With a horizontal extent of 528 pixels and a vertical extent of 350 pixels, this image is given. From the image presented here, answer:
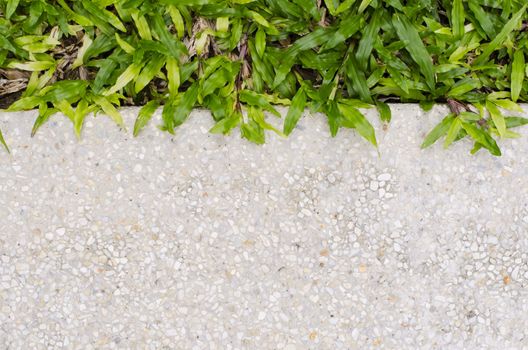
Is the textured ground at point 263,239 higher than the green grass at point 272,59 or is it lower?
lower

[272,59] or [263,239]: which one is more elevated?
[272,59]

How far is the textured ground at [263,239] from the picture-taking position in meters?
2.51

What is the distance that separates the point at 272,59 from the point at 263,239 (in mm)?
723

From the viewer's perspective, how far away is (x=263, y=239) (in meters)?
2.54

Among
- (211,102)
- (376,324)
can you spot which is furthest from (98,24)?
(376,324)

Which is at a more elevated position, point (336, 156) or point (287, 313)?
point (336, 156)

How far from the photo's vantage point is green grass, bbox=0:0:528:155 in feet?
8.25

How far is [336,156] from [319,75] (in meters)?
0.36

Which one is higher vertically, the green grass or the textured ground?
the green grass

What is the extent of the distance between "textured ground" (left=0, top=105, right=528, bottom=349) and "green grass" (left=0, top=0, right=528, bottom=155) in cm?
8

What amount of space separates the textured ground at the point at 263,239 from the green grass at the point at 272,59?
0.08 metres

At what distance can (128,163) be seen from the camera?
2.55 m

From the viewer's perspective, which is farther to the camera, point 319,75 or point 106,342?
point 319,75

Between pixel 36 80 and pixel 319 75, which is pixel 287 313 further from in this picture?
pixel 36 80
